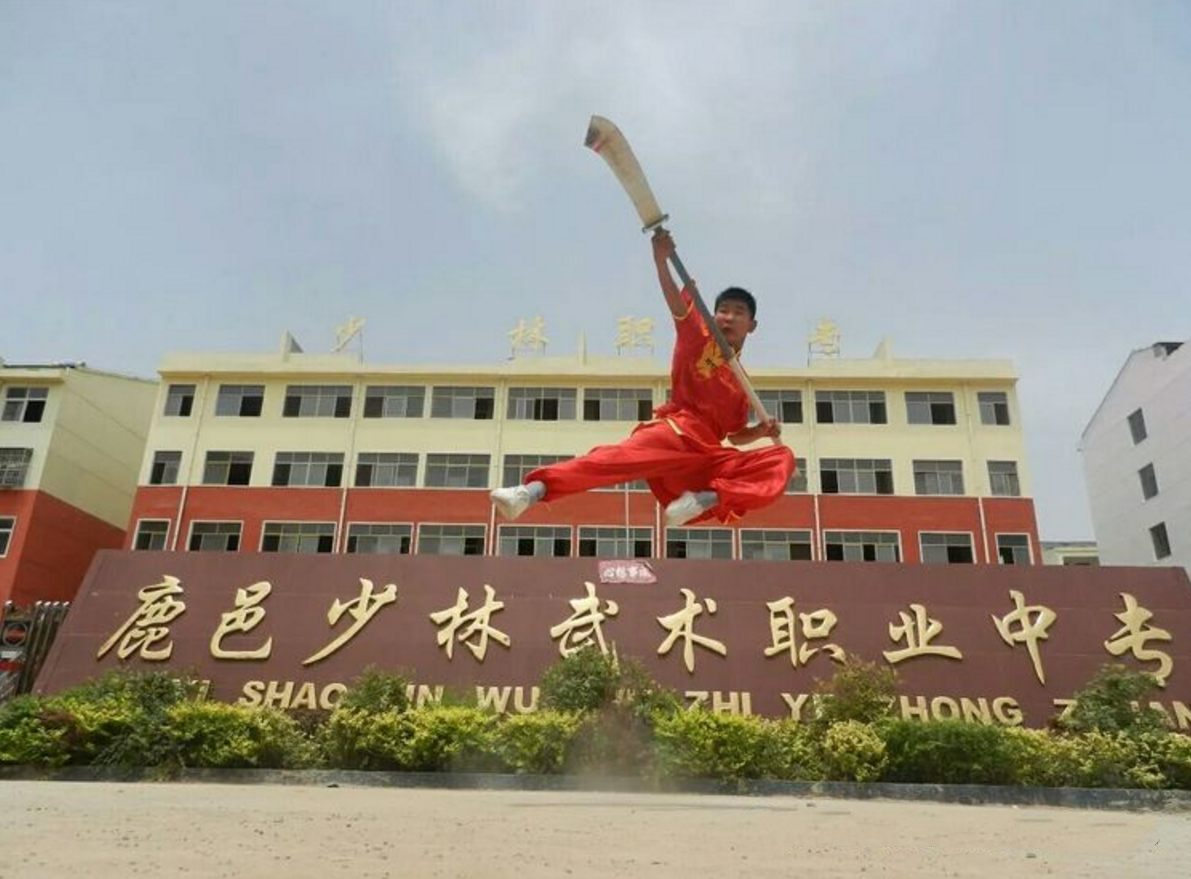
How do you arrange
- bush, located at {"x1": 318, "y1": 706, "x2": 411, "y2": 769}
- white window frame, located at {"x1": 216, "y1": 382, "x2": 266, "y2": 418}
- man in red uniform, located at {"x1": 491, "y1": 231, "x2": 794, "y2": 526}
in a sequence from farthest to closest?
1. white window frame, located at {"x1": 216, "y1": 382, "x2": 266, "y2": 418}
2. bush, located at {"x1": 318, "y1": 706, "x2": 411, "y2": 769}
3. man in red uniform, located at {"x1": 491, "y1": 231, "x2": 794, "y2": 526}

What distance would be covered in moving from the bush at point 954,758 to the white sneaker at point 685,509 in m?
5.56

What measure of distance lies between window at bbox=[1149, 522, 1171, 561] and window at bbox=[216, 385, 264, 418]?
79.8ft

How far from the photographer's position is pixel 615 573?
1476 centimetres

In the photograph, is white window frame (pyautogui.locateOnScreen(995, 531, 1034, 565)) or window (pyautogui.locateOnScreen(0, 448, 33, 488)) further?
window (pyautogui.locateOnScreen(0, 448, 33, 488))

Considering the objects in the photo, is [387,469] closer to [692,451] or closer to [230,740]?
[230,740]

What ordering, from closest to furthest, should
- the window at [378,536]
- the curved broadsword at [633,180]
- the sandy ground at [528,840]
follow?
the sandy ground at [528,840], the curved broadsword at [633,180], the window at [378,536]

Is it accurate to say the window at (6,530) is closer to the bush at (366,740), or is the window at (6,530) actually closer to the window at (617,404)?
the window at (617,404)

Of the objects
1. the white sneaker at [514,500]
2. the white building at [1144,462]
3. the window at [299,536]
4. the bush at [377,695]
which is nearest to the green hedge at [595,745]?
the bush at [377,695]

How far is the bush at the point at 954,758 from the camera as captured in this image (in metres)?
9.85

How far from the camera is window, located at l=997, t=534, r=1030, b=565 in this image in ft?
74.6

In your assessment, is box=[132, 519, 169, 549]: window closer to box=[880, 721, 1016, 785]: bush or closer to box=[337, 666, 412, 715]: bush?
box=[337, 666, 412, 715]: bush

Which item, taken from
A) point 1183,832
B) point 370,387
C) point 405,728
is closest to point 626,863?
point 1183,832

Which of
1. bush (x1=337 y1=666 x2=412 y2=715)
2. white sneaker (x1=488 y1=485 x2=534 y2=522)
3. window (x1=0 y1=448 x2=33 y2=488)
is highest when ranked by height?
window (x1=0 y1=448 x2=33 y2=488)

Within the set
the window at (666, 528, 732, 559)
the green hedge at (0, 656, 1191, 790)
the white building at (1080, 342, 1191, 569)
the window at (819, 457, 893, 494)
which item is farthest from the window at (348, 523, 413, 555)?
the white building at (1080, 342, 1191, 569)
